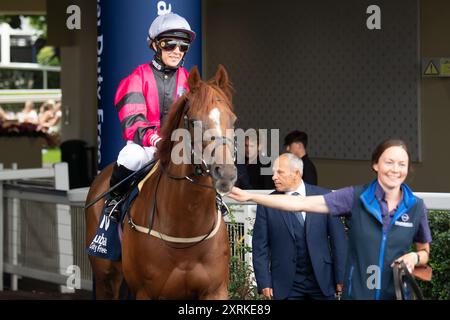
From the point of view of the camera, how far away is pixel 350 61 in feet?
36.1

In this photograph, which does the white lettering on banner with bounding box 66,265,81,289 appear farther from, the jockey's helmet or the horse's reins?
the jockey's helmet

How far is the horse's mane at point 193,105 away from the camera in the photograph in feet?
14.1

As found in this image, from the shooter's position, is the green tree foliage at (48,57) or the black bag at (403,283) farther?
the green tree foliage at (48,57)

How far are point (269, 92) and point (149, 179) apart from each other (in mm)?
7263

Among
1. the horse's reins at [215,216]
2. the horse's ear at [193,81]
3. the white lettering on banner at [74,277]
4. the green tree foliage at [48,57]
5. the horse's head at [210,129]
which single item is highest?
the green tree foliage at [48,57]

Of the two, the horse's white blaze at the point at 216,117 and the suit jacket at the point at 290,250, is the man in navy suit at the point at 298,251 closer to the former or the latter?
the suit jacket at the point at 290,250

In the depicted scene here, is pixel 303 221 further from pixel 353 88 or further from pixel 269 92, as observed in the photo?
pixel 269 92

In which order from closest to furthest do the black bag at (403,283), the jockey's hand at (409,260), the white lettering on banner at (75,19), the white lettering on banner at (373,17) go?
the black bag at (403,283) < the jockey's hand at (409,260) < the white lettering on banner at (75,19) < the white lettering on banner at (373,17)

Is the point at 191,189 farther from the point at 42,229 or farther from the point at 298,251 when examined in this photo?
the point at 42,229

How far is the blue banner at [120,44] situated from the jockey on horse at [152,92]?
61.5 inches

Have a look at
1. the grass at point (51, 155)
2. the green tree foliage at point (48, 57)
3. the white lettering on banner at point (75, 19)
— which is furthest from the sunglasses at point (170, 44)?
the grass at point (51, 155)

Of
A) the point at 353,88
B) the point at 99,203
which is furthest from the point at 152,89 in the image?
the point at 353,88

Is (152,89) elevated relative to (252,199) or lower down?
elevated

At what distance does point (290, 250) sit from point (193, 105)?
107 cm
